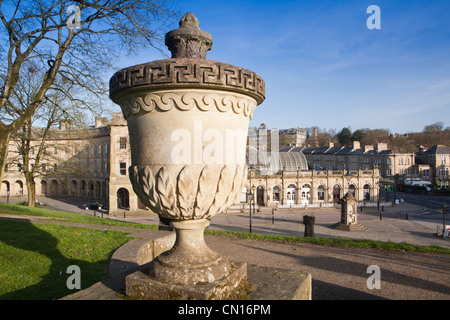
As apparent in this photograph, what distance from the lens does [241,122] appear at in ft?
9.52

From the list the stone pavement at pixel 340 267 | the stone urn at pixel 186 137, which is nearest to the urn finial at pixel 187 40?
the stone urn at pixel 186 137

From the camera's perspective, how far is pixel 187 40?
2.83m

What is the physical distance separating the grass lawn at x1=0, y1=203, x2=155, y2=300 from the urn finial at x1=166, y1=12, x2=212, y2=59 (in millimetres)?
4289

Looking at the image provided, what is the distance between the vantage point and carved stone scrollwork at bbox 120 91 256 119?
256 centimetres

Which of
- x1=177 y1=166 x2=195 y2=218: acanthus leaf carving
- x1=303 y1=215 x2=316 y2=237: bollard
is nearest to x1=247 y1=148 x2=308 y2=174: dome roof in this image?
x1=303 y1=215 x2=316 y2=237: bollard

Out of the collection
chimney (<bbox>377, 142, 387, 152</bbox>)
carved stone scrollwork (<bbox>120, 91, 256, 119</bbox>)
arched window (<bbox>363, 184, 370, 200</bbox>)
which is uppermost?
chimney (<bbox>377, 142, 387, 152</bbox>)

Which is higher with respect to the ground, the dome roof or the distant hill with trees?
the distant hill with trees

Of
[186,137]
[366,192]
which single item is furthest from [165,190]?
[366,192]

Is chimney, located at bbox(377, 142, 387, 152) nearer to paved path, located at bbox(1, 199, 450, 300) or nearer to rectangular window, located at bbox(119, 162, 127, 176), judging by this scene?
rectangular window, located at bbox(119, 162, 127, 176)

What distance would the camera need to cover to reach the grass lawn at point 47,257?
16.3 ft

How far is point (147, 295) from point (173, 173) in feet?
3.63
